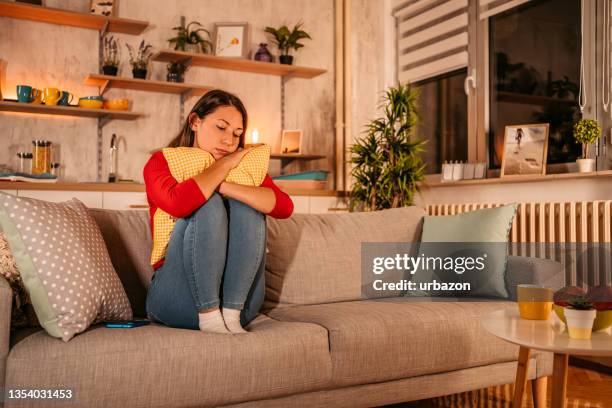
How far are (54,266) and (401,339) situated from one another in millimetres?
1075

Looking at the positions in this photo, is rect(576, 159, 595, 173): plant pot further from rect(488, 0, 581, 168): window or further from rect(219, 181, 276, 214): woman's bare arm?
rect(219, 181, 276, 214): woman's bare arm

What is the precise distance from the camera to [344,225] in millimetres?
2588

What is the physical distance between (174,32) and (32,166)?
1400mm

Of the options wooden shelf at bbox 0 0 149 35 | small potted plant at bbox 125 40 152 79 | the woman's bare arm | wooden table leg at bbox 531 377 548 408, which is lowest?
wooden table leg at bbox 531 377 548 408

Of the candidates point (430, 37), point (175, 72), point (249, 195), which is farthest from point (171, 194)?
point (430, 37)

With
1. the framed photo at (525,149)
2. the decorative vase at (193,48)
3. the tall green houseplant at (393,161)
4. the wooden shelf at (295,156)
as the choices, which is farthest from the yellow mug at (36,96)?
the framed photo at (525,149)

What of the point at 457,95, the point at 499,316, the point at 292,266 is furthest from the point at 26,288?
the point at 457,95

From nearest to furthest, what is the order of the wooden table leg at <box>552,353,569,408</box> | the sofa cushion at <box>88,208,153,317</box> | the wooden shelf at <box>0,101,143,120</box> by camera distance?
the wooden table leg at <box>552,353,569,408</box>
the sofa cushion at <box>88,208,153,317</box>
the wooden shelf at <box>0,101,143,120</box>

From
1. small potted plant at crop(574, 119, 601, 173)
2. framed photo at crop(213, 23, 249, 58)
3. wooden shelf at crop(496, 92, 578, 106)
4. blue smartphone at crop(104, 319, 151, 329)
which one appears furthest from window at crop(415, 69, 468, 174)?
blue smartphone at crop(104, 319, 151, 329)

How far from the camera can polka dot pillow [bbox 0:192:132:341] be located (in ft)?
5.36

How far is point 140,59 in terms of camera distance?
4.34 metres

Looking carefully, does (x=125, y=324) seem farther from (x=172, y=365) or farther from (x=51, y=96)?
(x=51, y=96)

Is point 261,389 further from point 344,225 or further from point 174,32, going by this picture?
point 174,32

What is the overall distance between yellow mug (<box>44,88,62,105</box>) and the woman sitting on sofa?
2.33 meters
